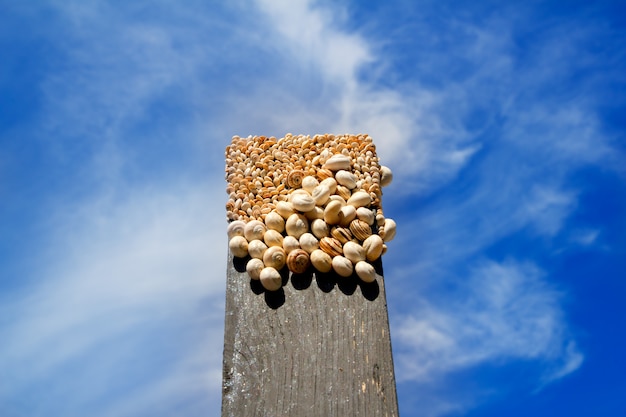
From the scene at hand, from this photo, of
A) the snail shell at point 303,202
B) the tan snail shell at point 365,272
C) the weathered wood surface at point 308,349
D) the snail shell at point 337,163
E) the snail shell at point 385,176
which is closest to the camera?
the weathered wood surface at point 308,349

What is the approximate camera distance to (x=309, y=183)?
Answer: 71.9 inches

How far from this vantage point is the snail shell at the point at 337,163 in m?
1.86

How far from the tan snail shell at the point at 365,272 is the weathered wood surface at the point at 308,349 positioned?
1.2 inches

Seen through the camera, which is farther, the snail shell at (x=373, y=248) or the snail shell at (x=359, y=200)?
the snail shell at (x=359, y=200)

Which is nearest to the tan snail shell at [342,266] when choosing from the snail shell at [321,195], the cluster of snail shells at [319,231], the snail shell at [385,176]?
the cluster of snail shells at [319,231]

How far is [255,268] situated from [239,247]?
10 centimetres

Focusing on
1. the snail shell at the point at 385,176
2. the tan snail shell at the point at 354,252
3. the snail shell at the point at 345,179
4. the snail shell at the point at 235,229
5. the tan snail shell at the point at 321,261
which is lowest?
the tan snail shell at the point at 321,261

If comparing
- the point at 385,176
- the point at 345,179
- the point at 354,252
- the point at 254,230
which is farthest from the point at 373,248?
the point at 385,176

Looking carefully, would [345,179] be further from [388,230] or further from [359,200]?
[388,230]

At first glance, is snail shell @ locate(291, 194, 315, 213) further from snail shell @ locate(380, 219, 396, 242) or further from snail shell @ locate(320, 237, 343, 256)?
snail shell @ locate(380, 219, 396, 242)

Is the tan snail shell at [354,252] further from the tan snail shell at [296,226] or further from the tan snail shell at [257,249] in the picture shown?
the tan snail shell at [257,249]

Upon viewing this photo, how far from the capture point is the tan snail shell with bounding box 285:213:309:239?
1.75m

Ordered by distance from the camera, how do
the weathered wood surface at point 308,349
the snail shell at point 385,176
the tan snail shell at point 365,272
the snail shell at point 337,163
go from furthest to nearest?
the snail shell at point 385,176 → the snail shell at point 337,163 → the tan snail shell at point 365,272 → the weathered wood surface at point 308,349

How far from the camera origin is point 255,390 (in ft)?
4.93
